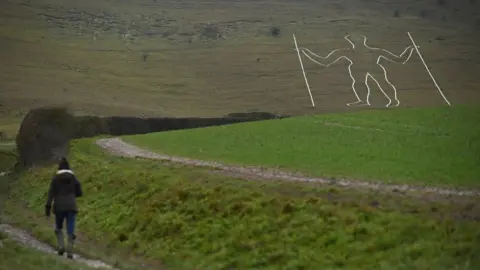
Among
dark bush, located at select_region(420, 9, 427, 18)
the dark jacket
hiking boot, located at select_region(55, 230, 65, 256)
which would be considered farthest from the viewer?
dark bush, located at select_region(420, 9, 427, 18)

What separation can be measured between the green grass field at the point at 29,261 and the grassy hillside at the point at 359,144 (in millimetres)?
11072

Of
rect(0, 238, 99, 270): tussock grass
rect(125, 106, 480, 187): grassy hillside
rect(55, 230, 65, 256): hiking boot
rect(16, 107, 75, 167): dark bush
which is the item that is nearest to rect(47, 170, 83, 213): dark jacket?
rect(55, 230, 65, 256): hiking boot

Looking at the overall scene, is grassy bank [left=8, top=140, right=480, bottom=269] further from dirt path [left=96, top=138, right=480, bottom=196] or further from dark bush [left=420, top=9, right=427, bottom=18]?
dark bush [left=420, top=9, right=427, bottom=18]

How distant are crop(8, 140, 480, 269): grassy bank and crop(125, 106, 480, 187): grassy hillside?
15.1 feet

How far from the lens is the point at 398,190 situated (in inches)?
819

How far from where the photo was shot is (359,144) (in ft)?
109

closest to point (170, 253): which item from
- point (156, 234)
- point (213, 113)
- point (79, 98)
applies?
point (156, 234)

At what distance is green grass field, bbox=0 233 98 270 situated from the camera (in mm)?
15359

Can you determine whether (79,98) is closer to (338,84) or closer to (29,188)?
(338,84)

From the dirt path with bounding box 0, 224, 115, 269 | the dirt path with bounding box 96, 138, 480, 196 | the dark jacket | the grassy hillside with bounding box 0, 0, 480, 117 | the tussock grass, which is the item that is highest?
the grassy hillside with bounding box 0, 0, 480, 117

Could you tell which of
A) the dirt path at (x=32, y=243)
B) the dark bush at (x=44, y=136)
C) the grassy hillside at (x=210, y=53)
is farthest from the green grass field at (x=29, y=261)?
the grassy hillside at (x=210, y=53)

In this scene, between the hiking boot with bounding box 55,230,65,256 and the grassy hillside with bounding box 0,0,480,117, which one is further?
the grassy hillside with bounding box 0,0,480,117

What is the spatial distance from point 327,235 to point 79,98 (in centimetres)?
6855

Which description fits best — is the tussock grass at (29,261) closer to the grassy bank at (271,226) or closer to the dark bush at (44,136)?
the grassy bank at (271,226)
